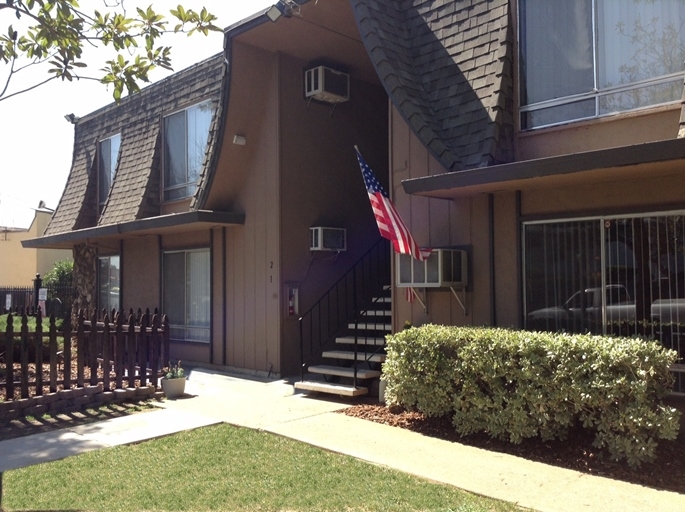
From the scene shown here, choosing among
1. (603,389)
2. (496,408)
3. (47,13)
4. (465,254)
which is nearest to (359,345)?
(465,254)

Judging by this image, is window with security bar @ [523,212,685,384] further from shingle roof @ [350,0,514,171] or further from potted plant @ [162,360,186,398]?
potted plant @ [162,360,186,398]

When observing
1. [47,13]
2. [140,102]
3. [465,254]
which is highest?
[140,102]

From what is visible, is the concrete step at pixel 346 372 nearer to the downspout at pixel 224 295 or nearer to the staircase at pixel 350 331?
the staircase at pixel 350 331

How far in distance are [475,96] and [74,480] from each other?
597 centimetres

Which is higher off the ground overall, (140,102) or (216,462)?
(140,102)

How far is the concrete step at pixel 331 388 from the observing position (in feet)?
27.7

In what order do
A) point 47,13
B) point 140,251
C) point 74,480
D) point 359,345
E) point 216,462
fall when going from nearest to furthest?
1. point 74,480
2. point 216,462
3. point 47,13
4. point 359,345
5. point 140,251

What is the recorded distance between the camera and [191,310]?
12594 millimetres

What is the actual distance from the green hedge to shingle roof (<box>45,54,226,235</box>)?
627 cm

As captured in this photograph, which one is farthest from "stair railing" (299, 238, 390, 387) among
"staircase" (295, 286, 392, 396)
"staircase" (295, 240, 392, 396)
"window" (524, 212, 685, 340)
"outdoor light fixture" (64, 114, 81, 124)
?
"outdoor light fixture" (64, 114, 81, 124)

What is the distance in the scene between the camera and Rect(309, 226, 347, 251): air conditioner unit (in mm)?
10703

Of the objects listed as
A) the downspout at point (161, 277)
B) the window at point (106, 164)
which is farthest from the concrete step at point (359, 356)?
the window at point (106, 164)

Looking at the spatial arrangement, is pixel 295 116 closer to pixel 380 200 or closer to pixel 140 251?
pixel 380 200

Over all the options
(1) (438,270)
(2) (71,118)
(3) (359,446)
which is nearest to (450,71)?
(1) (438,270)
